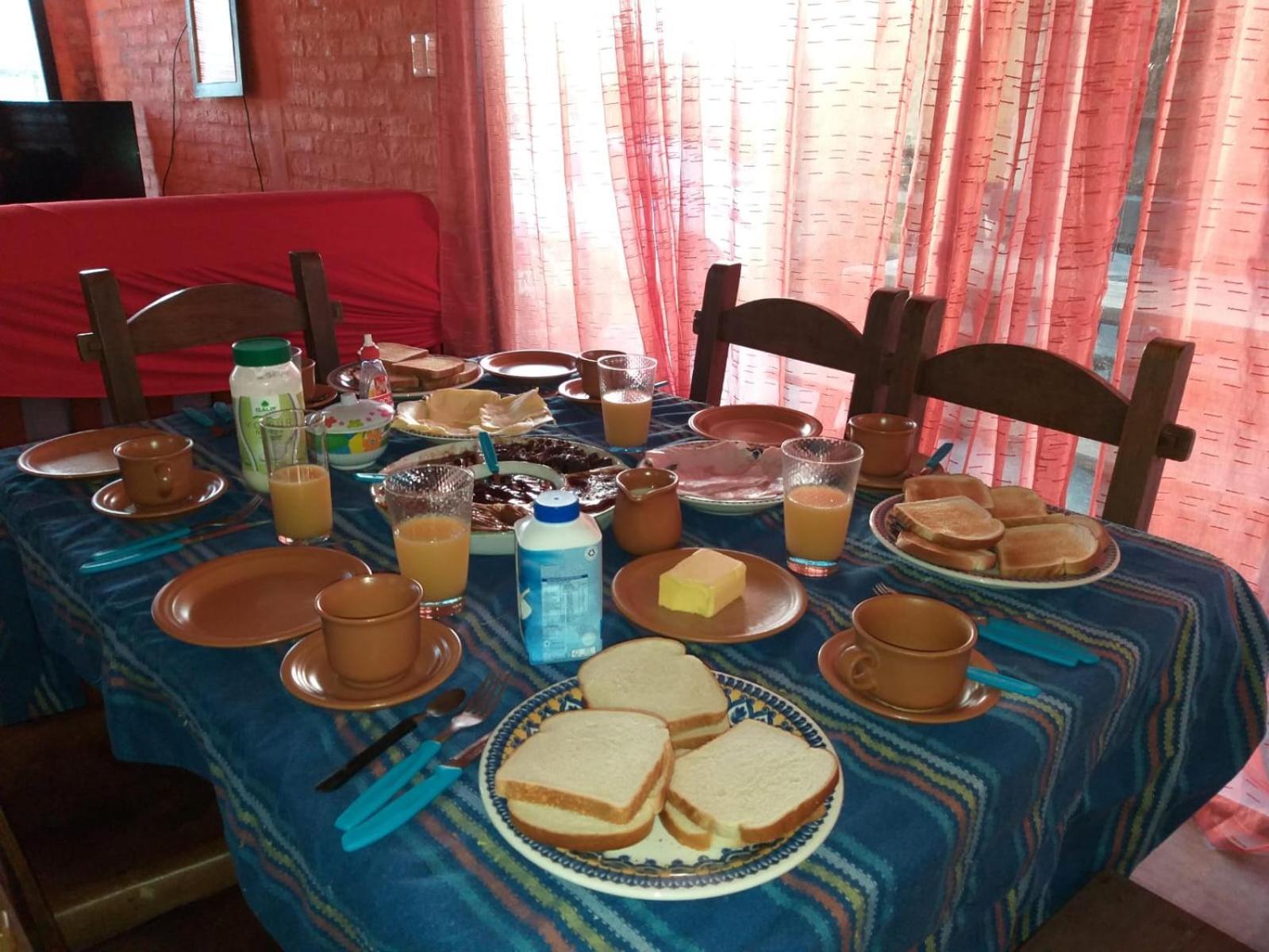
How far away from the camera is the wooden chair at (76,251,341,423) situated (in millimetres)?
1415

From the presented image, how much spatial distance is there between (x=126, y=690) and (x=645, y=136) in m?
1.92

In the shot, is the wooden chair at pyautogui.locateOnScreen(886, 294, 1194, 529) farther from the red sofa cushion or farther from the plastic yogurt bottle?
the red sofa cushion

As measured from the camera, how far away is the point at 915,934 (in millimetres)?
596

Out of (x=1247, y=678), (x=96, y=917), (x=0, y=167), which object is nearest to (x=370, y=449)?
(x=96, y=917)

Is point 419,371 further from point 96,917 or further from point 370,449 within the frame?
point 96,917

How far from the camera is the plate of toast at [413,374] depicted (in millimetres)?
1446

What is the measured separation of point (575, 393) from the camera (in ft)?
4.87

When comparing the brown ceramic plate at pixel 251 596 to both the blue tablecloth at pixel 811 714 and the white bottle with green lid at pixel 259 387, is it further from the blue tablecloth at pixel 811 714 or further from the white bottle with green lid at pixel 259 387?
the white bottle with green lid at pixel 259 387

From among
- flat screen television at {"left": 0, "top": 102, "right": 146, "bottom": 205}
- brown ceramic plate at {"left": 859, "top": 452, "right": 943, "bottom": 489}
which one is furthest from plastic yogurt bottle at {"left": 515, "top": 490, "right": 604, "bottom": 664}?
flat screen television at {"left": 0, "top": 102, "right": 146, "bottom": 205}

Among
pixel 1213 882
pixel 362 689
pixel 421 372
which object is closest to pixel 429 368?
pixel 421 372

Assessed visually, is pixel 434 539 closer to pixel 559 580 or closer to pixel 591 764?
pixel 559 580

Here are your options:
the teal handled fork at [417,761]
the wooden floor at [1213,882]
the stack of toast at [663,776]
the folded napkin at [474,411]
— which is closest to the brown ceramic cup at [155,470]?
the folded napkin at [474,411]

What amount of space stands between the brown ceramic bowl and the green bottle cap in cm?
43

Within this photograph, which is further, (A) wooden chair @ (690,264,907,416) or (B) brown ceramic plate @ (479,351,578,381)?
(B) brown ceramic plate @ (479,351,578,381)
